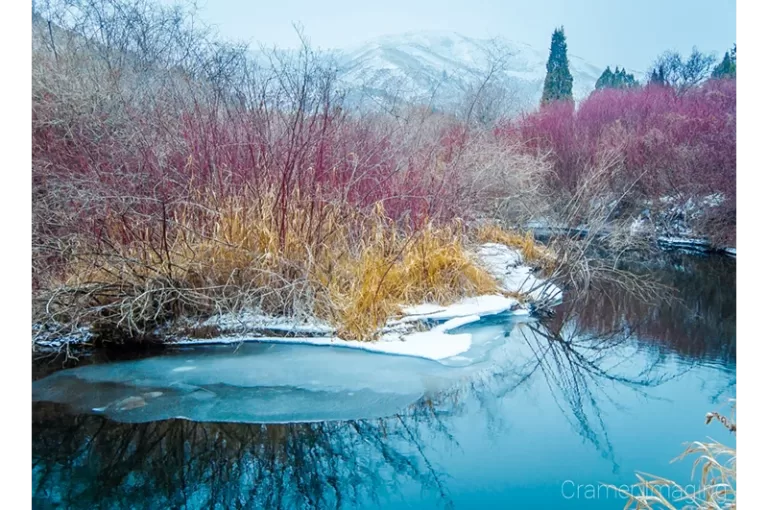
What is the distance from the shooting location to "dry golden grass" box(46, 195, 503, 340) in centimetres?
296

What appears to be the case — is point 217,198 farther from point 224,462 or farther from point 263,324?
point 224,462

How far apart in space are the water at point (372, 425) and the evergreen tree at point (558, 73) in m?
5.79

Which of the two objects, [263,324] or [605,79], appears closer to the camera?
[263,324]

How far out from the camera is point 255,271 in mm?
3193

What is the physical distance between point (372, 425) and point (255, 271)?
143 cm

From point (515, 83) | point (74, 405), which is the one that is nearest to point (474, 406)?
point (74, 405)

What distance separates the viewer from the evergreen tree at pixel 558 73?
318 inches

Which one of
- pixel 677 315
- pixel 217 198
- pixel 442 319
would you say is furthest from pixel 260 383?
pixel 677 315

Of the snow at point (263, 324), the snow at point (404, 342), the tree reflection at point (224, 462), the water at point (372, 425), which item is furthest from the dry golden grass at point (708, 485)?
the snow at point (263, 324)

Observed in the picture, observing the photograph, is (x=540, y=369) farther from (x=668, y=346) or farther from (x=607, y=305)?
(x=607, y=305)

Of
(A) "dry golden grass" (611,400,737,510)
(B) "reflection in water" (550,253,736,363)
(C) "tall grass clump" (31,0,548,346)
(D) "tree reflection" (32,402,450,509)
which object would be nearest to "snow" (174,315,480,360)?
(C) "tall grass clump" (31,0,548,346)

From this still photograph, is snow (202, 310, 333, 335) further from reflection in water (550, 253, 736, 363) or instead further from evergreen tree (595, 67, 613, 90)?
evergreen tree (595, 67, 613, 90)

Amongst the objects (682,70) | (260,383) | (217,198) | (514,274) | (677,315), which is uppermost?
(682,70)

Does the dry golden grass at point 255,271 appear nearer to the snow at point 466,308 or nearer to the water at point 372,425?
the snow at point 466,308
